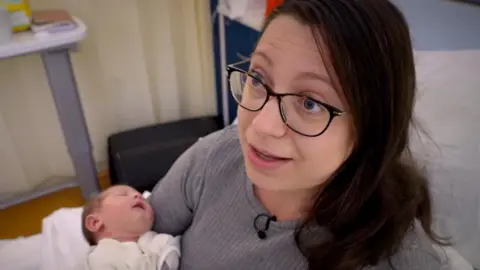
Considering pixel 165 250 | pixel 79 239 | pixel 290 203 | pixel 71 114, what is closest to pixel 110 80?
pixel 71 114

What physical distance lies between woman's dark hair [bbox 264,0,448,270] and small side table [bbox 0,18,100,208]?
37.8 inches

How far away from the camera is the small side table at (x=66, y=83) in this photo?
4.54ft

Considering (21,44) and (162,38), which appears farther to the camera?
(162,38)

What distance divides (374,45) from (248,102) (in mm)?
219

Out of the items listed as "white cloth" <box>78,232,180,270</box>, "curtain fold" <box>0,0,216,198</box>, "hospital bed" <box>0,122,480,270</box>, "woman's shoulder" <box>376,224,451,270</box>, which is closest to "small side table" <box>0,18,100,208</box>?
"curtain fold" <box>0,0,216,198</box>

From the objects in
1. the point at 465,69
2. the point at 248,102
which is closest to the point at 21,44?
the point at 248,102

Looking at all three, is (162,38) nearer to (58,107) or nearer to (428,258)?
(58,107)

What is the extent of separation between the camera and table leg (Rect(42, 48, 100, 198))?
1524mm

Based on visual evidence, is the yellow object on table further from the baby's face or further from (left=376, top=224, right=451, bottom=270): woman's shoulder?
(left=376, top=224, right=451, bottom=270): woman's shoulder

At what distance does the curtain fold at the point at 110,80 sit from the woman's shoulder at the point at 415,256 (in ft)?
4.81

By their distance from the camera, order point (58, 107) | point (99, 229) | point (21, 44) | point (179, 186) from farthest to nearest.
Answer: point (58, 107)
point (21, 44)
point (99, 229)
point (179, 186)

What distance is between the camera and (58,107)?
5.26 ft

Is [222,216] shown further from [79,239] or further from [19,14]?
[19,14]

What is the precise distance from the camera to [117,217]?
3.68 ft
